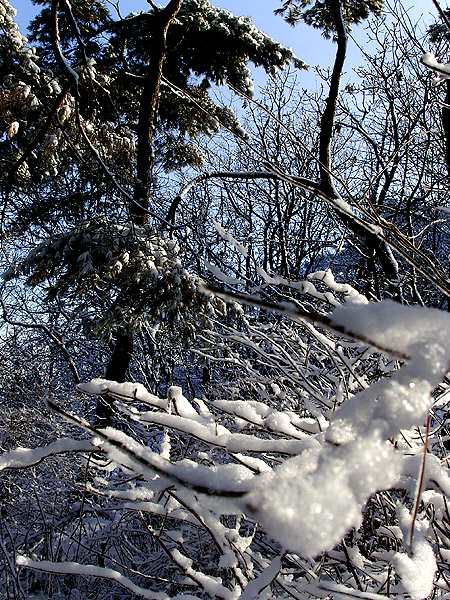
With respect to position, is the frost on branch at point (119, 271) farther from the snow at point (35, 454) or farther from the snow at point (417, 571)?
the snow at point (417, 571)

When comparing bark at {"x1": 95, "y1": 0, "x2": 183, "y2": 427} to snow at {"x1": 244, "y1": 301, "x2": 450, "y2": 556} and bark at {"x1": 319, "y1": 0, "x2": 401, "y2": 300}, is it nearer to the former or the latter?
bark at {"x1": 319, "y1": 0, "x2": 401, "y2": 300}

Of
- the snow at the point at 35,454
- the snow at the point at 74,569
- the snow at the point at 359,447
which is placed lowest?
the snow at the point at 74,569

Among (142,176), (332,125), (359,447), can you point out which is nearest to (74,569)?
(359,447)

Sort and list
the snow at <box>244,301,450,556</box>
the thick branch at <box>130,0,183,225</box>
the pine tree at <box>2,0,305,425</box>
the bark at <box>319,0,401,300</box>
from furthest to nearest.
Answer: the thick branch at <box>130,0,183,225</box> < the pine tree at <box>2,0,305,425</box> < the bark at <box>319,0,401,300</box> < the snow at <box>244,301,450,556</box>

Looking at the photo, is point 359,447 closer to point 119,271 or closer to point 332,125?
point 332,125

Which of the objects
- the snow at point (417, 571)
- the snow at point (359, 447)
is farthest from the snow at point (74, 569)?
the snow at point (359, 447)

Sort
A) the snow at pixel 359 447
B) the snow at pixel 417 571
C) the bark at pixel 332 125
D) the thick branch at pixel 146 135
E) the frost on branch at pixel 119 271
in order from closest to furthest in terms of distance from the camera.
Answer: the snow at pixel 359 447
the snow at pixel 417 571
the bark at pixel 332 125
the frost on branch at pixel 119 271
the thick branch at pixel 146 135

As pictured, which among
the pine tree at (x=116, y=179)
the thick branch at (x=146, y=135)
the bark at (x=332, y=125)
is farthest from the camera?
the thick branch at (x=146, y=135)

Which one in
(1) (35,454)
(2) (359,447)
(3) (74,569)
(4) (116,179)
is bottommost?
(3) (74,569)

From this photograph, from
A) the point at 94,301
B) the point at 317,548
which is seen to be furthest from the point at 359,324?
the point at 94,301

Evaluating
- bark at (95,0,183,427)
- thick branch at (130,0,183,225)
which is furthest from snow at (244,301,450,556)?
bark at (95,0,183,427)

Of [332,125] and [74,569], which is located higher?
[332,125]

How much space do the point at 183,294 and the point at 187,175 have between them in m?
7.76

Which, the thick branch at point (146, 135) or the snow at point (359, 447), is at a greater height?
the thick branch at point (146, 135)
